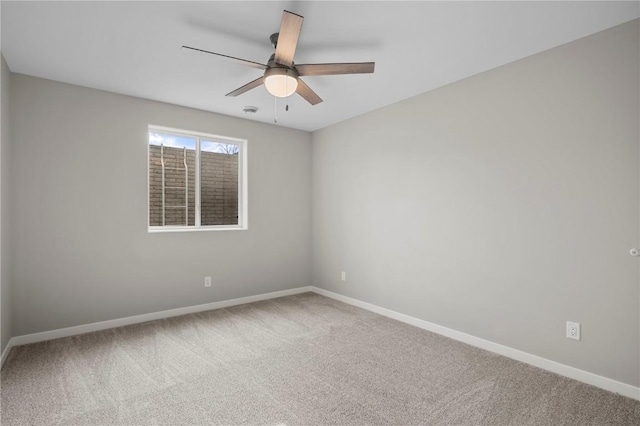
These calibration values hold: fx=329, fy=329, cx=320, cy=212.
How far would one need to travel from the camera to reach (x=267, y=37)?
7.79 ft

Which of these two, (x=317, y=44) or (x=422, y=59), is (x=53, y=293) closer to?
(x=317, y=44)

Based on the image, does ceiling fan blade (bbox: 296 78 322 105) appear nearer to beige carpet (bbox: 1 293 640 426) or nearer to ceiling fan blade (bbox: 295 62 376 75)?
ceiling fan blade (bbox: 295 62 376 75)

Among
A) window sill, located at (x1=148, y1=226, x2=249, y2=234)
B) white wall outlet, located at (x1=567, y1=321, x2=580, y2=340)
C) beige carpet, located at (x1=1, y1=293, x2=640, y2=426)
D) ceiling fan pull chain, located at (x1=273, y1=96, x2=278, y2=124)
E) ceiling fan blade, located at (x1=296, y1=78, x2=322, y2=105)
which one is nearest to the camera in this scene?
beige carpet, located at (x1=1, y1=293, x2=640, y2=426)

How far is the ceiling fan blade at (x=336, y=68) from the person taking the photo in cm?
220

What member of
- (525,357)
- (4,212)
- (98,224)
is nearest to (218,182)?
(98,224)

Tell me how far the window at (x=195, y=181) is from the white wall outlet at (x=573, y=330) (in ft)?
11.5

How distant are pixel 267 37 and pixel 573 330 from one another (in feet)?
10.1

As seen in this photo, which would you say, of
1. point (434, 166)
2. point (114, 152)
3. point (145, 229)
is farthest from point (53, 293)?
point (434, 166)

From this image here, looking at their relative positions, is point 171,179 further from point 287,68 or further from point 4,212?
point 287,68

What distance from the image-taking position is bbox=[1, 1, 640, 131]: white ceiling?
6.67 feet

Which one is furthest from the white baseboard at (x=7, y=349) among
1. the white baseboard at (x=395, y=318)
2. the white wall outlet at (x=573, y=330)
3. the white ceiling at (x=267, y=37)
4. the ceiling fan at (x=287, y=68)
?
the white wall outlet at (x=573, y=330)

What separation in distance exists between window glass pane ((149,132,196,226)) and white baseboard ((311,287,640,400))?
257cm

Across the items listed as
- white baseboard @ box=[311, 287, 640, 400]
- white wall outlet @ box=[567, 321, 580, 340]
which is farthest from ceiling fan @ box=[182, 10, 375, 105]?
white baseboard @ box=[311, 287, 640, 400]

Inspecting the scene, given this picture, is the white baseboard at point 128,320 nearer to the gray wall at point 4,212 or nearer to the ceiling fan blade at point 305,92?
the gray wall at point 4,212
